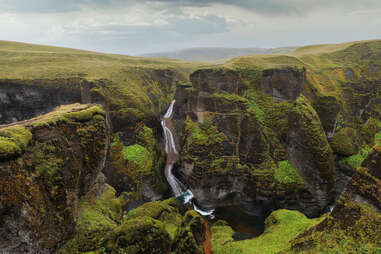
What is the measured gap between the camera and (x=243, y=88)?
3028cm

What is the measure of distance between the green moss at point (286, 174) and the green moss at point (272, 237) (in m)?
4.85

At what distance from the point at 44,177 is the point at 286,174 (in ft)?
83.7

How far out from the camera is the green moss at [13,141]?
6973mm

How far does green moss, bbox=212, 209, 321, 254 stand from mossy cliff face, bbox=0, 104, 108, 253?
45.7 ft

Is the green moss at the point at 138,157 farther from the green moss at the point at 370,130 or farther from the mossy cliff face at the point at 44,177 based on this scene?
the green moss at the point at 370,130

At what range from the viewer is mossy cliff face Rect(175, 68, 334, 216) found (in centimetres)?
2422

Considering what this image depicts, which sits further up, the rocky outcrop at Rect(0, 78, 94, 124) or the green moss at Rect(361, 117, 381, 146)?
the rocky outcrop at Rect(0, 78, 94, 124)

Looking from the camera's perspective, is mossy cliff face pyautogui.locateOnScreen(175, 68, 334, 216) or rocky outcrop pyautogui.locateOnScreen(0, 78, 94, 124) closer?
mossy cliff face pyautogui.locateOnScreen(175, 68, 334, 216)

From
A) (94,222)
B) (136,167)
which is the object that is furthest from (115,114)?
(94,222)

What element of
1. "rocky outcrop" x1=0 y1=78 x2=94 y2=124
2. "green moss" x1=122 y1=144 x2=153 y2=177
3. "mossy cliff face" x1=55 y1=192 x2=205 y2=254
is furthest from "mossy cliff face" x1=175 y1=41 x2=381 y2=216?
"rocky outcrop" x1=0 y1=78 x2=94 y2=124

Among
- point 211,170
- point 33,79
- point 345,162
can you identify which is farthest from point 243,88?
point 33,79

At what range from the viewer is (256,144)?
1047 inches

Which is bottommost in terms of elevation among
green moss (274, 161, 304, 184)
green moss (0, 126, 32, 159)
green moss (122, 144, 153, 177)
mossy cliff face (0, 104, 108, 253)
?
green moss (274, 161, 304, 184)

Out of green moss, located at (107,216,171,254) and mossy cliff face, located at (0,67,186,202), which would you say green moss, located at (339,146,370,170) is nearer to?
mossy cliff face, located at (0,67,186,202)
